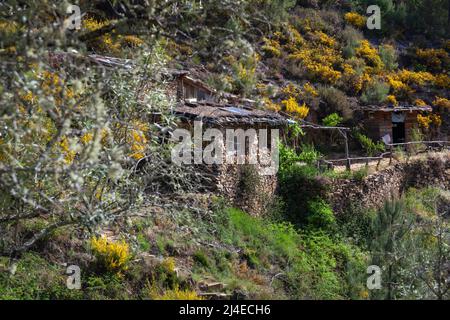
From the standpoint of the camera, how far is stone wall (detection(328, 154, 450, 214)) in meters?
18.8

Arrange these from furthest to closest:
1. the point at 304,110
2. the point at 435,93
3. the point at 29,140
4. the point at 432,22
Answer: the point at 432,22, the point at 435,93, the point at 304,110, the point at 29,140

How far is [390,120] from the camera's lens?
1040 inches

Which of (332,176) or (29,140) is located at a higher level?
(29,140)

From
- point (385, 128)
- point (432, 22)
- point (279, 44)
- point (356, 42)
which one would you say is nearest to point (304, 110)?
point (385, 128)

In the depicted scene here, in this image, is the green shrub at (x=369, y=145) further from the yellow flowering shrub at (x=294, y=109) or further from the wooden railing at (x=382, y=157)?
the yellow flowering shrub at (x=294, y=109)

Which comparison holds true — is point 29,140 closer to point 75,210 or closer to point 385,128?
point 75,210

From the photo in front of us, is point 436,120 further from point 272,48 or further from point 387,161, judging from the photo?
point 272,48

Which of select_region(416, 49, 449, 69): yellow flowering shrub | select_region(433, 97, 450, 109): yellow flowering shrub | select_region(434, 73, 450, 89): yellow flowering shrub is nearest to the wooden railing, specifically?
select_region(433, 97, 450, 109): yellow flowering shrub

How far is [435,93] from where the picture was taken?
102 feet

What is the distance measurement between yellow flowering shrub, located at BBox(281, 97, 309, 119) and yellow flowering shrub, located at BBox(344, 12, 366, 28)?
11.9m

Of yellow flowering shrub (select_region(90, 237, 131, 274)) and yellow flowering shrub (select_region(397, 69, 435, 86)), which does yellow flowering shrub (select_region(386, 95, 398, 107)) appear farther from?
yellow flowering shrub (select_region(90, 237, 131, 274))

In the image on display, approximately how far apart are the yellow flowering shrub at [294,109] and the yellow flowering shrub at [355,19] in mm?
11933

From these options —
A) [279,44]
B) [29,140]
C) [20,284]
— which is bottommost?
[20,284]

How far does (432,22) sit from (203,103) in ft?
81.7
